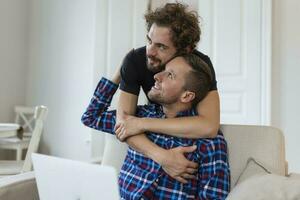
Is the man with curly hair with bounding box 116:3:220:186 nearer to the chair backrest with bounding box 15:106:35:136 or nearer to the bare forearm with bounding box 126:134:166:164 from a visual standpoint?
the bare forearm with bounding box 126:134:166:164

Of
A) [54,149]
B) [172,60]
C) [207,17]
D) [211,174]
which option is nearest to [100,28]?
[207,17]

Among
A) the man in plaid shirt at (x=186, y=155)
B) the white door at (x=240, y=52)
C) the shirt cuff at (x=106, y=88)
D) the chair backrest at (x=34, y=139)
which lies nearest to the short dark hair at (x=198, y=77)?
the man in plaid shirt at (x=186, y=155)

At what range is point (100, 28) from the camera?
3281 mm

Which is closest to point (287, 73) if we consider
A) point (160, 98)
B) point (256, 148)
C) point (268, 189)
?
point (256, 148)

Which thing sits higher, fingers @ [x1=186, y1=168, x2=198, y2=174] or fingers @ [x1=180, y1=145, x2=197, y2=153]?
fingers @ [x1=180, y1=145, x2=197, y2=153]

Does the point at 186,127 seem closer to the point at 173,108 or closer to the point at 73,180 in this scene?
the point at 173,108

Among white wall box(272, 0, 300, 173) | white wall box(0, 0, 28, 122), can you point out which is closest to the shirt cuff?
white wall box(272, 0, 300, 173)

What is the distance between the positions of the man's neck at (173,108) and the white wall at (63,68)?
233cm

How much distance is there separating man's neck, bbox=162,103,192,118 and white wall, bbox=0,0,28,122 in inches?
111

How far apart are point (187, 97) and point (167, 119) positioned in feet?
0.32

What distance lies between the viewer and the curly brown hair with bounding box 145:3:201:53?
4.25 feet

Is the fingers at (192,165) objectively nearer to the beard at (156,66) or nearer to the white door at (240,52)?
the beard at (156,66)

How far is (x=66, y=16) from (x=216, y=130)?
291cm

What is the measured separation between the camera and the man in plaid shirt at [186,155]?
120 centimetres
